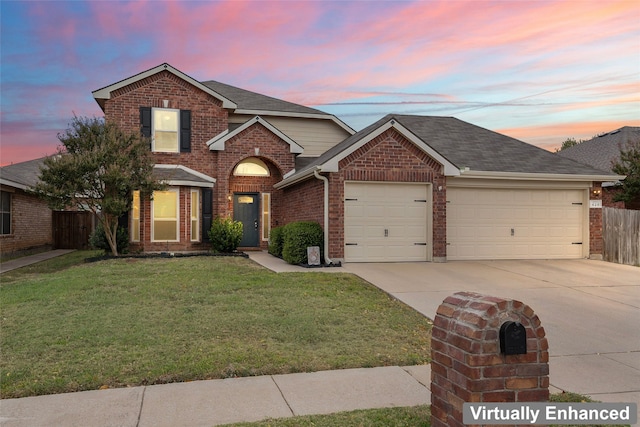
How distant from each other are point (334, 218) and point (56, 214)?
17.1 m

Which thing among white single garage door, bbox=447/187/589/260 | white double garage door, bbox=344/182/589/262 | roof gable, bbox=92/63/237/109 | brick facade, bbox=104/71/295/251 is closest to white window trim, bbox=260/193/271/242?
brick facade, bbox=104/71/295/251

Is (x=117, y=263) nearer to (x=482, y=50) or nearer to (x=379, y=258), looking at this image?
(x=379, y=258)

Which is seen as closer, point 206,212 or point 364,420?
point 364,420

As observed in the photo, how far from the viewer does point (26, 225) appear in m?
20.0

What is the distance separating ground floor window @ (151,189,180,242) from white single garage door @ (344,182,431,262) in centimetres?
710

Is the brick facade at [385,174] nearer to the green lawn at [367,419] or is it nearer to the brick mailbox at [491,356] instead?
the green lawn at [367,419]

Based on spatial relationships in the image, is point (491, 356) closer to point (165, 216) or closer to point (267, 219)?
point (165, 216)

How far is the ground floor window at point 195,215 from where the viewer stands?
17.4 meters

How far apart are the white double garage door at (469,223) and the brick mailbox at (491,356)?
9.97m

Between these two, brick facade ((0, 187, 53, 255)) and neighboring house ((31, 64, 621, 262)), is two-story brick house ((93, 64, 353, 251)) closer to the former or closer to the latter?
neighboring house ((31, 64, 621, 262))

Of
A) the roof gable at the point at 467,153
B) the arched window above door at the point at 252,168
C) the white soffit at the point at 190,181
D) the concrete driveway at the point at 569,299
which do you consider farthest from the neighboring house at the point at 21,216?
the concrete driveway at the point at 569,299

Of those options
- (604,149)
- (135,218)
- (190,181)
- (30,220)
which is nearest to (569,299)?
(190,181)

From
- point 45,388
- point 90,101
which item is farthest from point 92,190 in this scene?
point 45,388

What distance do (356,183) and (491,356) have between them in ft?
34.4
